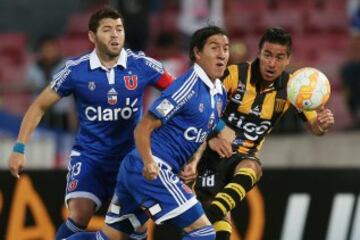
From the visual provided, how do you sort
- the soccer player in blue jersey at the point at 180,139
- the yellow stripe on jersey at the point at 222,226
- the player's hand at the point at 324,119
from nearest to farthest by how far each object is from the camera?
1. the soccer player in blue jersey at the point at 180,139
2. the player's hand at the point at 324,119
3. the yellow stripe on jersey at the point at 222,226

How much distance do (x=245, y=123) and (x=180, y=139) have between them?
98cm

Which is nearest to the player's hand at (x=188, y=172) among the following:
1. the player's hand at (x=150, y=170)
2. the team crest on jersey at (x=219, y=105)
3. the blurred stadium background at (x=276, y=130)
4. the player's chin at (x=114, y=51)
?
the team crest on jersey at (x=219, y=105)

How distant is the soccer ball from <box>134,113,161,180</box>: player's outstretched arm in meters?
1.21

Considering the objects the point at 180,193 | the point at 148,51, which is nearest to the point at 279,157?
the point at 148,51

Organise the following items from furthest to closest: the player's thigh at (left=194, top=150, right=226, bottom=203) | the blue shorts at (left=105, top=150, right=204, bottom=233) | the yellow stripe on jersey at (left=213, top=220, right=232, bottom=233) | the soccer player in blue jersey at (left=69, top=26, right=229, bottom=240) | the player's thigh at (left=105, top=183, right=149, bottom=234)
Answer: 1. the player's thigh at (left=194, top=150, right=226, bottom=203)
2. the yellow stripe on jersey at (left=213, top=220, right=232, bottom=233)
3. the player's thigh at (left=105, top=183, right=149, bottom=234)
4. the blue shorts at (left=105, top=150, right=204, bottom=233)
5. the soccer player in blue jersey at (left=69, top=26, right=229, bottom=240)

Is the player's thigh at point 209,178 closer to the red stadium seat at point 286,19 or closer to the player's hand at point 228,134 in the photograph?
the player's hand at point 228,134

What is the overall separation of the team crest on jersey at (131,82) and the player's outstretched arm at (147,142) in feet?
2.88

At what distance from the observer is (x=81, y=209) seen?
917 centimetres

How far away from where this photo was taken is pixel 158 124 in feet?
27.1

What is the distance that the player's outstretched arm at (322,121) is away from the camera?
9000mm

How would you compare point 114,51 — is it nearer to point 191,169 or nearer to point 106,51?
point 106,51

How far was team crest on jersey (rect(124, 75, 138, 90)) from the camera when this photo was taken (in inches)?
358

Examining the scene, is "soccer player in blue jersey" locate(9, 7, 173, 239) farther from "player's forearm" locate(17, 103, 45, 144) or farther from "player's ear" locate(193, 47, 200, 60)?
"player's ear" locate(193, 47, 200, 60)

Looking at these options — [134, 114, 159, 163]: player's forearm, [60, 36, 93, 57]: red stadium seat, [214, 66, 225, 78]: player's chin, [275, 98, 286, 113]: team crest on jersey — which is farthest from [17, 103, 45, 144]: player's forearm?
[60, 36, 93, 57]: red stadium seat
